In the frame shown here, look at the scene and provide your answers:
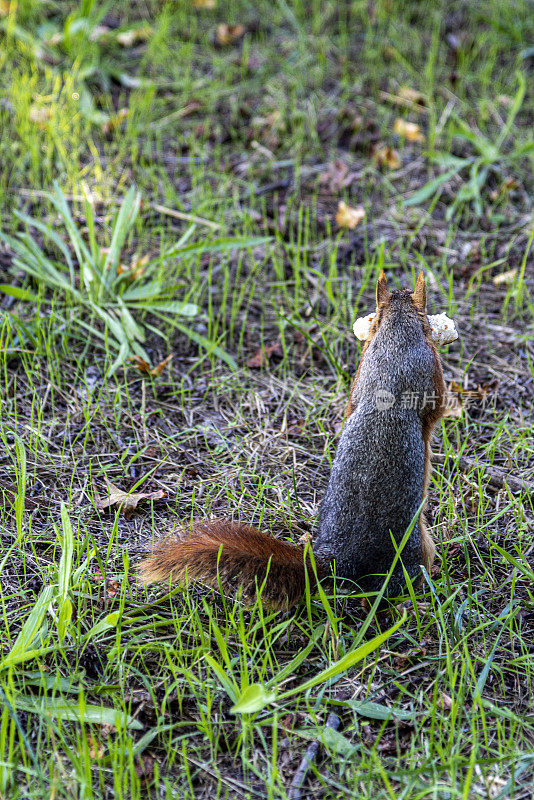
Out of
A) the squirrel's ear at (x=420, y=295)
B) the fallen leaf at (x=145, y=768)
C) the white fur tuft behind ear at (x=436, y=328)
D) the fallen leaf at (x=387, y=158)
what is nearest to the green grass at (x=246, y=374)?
the fallen leaf at (x=145, y=768)

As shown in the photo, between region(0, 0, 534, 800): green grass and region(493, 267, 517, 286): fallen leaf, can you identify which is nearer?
region(0, 0, 534, 800): green grass

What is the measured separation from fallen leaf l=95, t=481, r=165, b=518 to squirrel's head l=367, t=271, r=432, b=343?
0.93 metres

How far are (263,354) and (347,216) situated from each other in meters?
1.11

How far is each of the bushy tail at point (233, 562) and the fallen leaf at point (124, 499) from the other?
44 centimetres

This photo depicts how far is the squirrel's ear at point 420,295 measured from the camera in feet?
7.77

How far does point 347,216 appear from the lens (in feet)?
13.2

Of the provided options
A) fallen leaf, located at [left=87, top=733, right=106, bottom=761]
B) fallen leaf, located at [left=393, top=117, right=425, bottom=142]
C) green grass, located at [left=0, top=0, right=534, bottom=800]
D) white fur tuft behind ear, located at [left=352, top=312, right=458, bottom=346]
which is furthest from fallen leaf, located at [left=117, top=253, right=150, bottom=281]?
fallen leaf, located at [left=87, top=733, right=106, bottom=761]

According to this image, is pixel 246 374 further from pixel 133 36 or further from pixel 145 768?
pixel 133 36

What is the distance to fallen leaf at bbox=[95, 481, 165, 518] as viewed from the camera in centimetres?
264

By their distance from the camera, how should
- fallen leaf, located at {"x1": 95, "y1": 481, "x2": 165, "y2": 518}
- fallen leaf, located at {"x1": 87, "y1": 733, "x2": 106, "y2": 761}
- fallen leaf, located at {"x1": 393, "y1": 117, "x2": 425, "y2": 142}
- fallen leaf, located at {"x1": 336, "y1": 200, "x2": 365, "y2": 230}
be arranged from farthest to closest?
fallen leaf, located at {"x1": 393, "y1": 117, "x2": 425, "y2": 142}, fallen leaf, located at {"x1": 336, "y1": 200, "x2": 365, "y2": 230}, fallen leaf, located at {"x1": 95, "y1": 481, "x2": 165, "y2": 518}, fallen leaf, located at {"x1": 87, "y1": 733, "x2": 106, "y2": 761}

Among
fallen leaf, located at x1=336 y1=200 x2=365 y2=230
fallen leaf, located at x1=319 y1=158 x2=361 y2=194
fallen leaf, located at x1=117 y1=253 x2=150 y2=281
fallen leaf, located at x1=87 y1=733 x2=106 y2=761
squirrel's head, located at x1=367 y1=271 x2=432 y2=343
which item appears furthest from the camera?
fallen leaf, located at x1=319 y1=158 x2=361 y2=194
